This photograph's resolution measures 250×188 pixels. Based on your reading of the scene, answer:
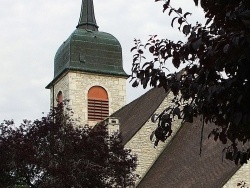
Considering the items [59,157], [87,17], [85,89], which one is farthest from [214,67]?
[87,17]

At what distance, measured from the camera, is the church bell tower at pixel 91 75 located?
100 feet

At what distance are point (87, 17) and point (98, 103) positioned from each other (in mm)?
5114

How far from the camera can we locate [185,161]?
63.4 feet

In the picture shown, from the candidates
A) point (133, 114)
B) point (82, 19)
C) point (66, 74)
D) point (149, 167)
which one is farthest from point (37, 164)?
point (82, 19)

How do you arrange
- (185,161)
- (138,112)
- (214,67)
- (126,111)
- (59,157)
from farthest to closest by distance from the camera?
(126,111) → (138,112) → (185,161) → (59,157) → (214,67)

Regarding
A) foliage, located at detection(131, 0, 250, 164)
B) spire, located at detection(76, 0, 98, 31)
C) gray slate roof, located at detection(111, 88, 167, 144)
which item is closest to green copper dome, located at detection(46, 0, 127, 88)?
spire, located at detection(76, 0, 98, 31)

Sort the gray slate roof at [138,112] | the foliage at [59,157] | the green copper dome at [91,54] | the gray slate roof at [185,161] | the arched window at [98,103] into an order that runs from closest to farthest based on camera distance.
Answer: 1. the foliage at [59,157]
2. the gray slate roof at [185,161]
3. the gray slate roof at [138,112]
4. the green copper dome at [91,54]
5. the arched window at [98,103]

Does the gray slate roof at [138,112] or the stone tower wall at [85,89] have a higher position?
the stone tower wall at [85,89]

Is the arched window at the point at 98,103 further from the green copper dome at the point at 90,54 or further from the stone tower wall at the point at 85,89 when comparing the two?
the green copper dome at the point at 90,54

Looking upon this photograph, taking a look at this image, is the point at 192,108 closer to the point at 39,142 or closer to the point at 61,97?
the point at 39,142

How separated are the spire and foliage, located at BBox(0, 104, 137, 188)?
17.0 metres

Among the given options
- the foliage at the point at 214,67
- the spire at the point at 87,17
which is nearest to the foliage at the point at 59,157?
the foliage at the point at 214,67

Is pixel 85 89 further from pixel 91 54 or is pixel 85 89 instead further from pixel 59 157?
pixel 59 157

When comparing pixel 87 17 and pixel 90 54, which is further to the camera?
pixel 87 17
